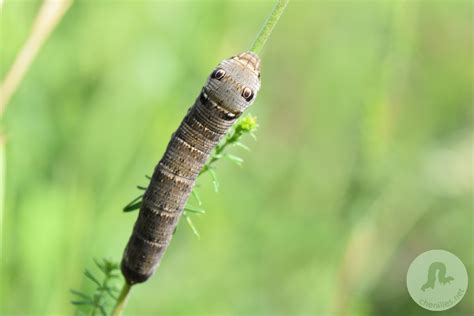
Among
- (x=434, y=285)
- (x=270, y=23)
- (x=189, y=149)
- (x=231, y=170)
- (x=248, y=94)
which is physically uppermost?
(x=270, y=23)

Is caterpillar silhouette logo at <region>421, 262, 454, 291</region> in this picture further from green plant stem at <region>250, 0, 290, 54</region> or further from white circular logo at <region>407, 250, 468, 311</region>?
green plant stem at <region>250, 0, 290, 54</region>

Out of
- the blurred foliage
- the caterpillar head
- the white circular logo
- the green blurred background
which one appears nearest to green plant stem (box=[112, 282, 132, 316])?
the blurred foliage

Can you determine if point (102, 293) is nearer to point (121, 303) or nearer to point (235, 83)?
point (121, 303)

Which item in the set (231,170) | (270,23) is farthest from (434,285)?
(231,170)

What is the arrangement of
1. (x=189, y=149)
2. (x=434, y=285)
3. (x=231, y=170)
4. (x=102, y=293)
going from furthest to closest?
1. (x=231, y=170)
2. (x=434, y=285)
3. (x=189, y=149)
4. (x=102, y=293)

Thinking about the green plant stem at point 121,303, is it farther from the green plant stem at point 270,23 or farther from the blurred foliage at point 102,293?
the green plant stem at point 270,23
